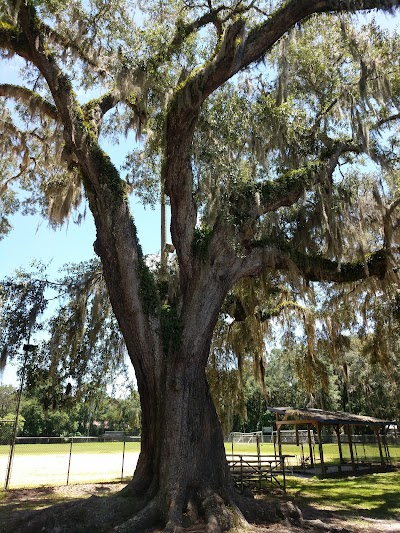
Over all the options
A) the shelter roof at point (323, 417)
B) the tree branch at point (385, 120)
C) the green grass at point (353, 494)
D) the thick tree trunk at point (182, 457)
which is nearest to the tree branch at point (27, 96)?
the thick tree trunk at point (182, 457)

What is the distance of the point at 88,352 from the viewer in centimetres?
1084

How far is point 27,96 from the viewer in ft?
29.2

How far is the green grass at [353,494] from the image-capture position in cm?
864

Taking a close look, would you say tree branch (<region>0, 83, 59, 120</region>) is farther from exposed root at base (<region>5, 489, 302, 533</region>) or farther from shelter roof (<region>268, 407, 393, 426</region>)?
shelter roof (<region>268, 407, 393, 426</region>)

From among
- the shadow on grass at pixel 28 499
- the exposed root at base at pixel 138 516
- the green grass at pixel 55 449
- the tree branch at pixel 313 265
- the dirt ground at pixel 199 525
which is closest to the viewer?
the exposed root at base at pixel 138 516

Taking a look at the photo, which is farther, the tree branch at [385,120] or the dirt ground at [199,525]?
the tree branch at [385,120]

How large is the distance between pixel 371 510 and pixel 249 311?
4.93m

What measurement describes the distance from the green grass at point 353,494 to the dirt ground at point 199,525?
62 cm

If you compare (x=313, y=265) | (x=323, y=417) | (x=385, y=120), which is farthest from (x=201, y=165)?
(x=323, y=417)

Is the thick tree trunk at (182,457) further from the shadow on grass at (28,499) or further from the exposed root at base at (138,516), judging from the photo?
the shadow on grass at (28,499)

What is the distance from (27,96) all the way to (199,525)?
27.4 ft

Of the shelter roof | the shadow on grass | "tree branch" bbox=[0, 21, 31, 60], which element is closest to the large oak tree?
"tree branch" bbox=[0, 21, 31, 60]

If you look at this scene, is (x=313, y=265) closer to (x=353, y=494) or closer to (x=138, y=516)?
(x=138, y=516)

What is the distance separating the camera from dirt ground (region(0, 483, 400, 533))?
623 centimetres
